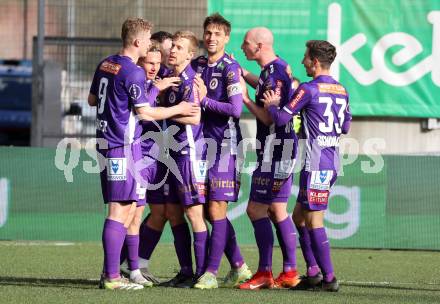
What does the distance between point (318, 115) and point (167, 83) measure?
1.33m

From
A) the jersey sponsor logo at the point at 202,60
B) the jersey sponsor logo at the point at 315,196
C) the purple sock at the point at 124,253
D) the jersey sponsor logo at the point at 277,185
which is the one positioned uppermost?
the jersey sponsor logo at the point at 202,60

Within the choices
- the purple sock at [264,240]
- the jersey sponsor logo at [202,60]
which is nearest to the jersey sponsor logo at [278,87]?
the jersey sponsor logo at [202,60]

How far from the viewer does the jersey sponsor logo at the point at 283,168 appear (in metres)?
9.23

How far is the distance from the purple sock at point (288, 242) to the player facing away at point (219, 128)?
555 millimetres

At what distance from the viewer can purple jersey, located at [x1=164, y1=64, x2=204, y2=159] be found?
29.6 ft

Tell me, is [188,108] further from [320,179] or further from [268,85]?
[320,179]

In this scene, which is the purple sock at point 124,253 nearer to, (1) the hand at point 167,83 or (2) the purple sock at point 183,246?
(2) the purple sock at point 183,246

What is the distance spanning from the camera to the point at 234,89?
29.6 ft

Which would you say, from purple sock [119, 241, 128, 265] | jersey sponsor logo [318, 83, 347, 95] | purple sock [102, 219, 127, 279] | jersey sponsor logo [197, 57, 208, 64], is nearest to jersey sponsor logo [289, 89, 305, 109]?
jersey sponsor logo [318, 83, 347, 95]

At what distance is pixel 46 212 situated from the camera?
13734mm

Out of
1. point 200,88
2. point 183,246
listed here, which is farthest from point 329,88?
point 183,246

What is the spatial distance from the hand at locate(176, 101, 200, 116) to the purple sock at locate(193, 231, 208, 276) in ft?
3.55

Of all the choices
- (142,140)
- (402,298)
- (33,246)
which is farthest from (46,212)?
(402,298)

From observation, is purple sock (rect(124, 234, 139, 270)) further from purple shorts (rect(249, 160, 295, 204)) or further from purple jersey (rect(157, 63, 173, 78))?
purple jersey (rect(157, 63, 173, 78))
